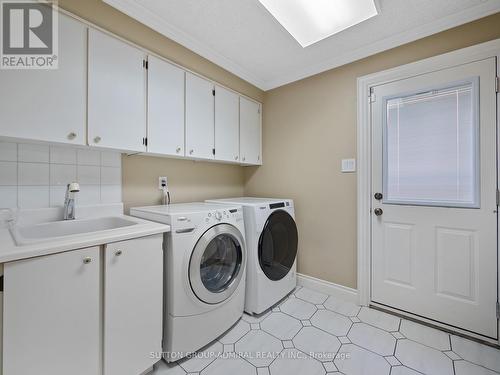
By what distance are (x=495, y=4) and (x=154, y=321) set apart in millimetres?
2929

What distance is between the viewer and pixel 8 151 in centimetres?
128

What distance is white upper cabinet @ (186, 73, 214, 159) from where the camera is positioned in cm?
189

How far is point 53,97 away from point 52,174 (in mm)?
507

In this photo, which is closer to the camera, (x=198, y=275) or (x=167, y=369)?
(x=167, y=369)

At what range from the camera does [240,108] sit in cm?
240

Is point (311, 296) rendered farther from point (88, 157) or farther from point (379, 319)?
point (88, 157)

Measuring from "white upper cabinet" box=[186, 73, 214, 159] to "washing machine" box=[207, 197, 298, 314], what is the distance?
540mm

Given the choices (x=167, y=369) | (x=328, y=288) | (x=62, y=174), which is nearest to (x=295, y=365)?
(x=167, y=369)

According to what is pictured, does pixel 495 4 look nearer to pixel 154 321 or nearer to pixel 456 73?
pixel 456 73

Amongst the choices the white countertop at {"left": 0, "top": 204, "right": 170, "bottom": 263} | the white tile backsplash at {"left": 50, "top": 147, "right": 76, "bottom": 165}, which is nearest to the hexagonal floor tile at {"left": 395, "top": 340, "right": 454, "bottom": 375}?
the white countertop at {"left": 0, "top": 204, "right": 170, "bottom": 263}

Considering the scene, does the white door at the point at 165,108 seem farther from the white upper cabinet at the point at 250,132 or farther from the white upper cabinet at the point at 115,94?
the white upper cabinet at the point at 250,132

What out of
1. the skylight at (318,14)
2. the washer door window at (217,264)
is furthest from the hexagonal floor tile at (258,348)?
the skylight at (318,14)

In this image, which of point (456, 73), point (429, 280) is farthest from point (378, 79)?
point (429, 280)

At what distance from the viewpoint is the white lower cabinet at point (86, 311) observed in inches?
33.8
